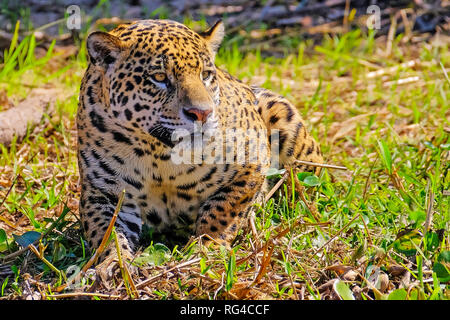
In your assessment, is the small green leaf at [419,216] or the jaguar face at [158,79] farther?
the jaguar face at [158,79]

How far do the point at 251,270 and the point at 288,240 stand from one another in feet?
2.10

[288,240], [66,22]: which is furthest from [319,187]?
[66,22]

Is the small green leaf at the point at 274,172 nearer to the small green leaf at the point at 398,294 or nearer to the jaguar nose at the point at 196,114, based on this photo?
the jaguar nose at the point at 196,114

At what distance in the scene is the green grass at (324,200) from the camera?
4.25m

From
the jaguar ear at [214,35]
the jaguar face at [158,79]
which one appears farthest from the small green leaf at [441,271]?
the jaguar ear at [214,35]

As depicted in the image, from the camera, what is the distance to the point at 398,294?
386 cm

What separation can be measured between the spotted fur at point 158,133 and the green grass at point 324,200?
0.86ft

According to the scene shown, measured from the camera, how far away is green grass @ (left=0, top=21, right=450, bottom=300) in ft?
13.9

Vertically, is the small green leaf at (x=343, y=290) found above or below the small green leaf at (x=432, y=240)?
below

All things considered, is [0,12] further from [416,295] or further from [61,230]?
[416,295]

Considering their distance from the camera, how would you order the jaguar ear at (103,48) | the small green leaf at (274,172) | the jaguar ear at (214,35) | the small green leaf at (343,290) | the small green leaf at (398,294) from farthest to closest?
the jaguar ear at (214,35)
the small green leaf at (274,172)
the jaguar ear at (103,48)
the small green leaf at (343,290)
the small green leaf at (398,294)

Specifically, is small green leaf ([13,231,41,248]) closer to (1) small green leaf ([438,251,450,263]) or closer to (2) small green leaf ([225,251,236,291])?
(2) small green leaf ([225,251,236,291])

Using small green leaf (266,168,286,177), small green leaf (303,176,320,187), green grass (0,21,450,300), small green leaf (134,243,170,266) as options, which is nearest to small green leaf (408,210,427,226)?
green grass (0,21,450,300)

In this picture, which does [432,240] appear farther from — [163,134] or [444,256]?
[163,134]
